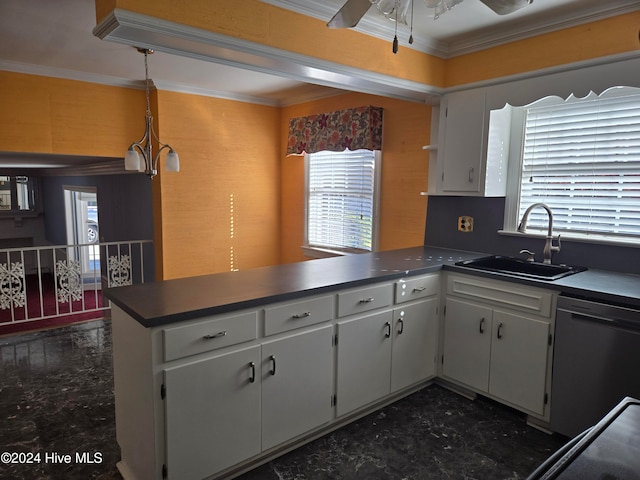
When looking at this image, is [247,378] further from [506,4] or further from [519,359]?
[506,4]

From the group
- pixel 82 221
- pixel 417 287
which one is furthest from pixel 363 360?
pixel 82 221

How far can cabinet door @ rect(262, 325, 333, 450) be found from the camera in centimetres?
212

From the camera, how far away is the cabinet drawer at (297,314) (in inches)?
82.2

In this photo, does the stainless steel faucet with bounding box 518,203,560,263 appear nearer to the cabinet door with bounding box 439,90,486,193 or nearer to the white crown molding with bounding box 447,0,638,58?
the cabinet door with bounding box 439,90,486,193

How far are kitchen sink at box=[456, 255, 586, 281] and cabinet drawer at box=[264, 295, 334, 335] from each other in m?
1.18

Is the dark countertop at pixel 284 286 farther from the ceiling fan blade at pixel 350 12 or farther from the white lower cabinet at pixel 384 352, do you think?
the ceiling fan blade at pixel 350 12

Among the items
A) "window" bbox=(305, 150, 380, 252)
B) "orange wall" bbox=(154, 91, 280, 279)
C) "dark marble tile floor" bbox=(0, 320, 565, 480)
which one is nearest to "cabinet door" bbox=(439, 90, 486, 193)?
"window" bbox=(305, 150, 380, 252)

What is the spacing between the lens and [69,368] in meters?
3.30

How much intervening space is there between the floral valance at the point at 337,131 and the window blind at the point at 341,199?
187 mm

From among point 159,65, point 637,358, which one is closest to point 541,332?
point 637,358

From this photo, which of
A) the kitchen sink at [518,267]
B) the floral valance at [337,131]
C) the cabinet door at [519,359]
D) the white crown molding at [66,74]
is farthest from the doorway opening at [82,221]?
the cabinet door at [519,359]

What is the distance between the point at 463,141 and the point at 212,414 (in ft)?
8.36

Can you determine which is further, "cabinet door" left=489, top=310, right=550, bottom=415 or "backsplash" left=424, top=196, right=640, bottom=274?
"backsplash" left=424, top=196, right=640, bottom=274

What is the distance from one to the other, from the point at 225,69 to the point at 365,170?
5.44 ft
